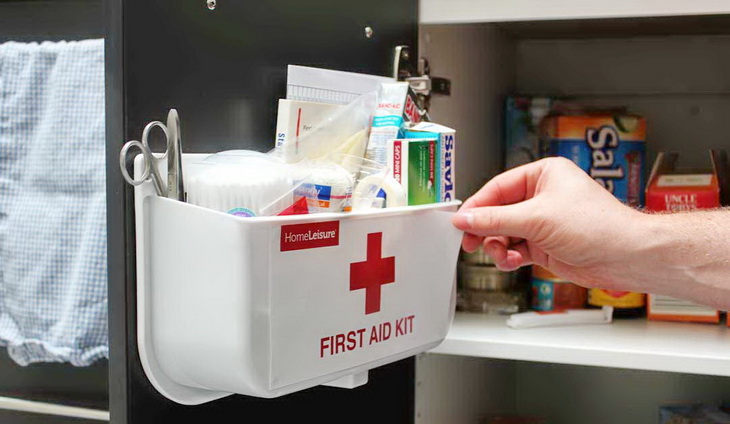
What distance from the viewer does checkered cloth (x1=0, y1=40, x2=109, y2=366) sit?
3.47ft

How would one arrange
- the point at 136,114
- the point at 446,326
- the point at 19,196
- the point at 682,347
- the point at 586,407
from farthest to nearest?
the point at 586,407 < the point at 19,196 < the point at 682,347 < the point at 446,326 < the point at 136,114

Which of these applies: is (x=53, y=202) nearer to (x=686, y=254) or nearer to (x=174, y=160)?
(x=174, y=160)

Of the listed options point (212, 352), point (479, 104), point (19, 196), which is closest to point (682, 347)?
point (479, 104)

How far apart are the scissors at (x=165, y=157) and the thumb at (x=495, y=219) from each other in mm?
307

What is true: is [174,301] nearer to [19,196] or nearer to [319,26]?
[319,26]

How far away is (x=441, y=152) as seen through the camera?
77 cm

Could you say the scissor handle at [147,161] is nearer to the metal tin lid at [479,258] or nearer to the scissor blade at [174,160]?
the scissor blade at [174,160]

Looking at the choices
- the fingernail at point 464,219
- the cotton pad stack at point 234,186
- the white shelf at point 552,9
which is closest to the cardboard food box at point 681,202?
the white shelf at point 552,9

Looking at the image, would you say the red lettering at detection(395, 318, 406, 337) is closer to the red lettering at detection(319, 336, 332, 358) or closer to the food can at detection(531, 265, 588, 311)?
the red lettering at detection(319, 336, 332, 358)

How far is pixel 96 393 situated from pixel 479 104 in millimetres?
717

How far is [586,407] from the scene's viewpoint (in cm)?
154

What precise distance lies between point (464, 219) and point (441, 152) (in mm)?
71

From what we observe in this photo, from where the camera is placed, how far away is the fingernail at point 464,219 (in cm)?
80

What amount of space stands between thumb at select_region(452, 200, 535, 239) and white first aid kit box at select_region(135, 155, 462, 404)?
0.14 m
